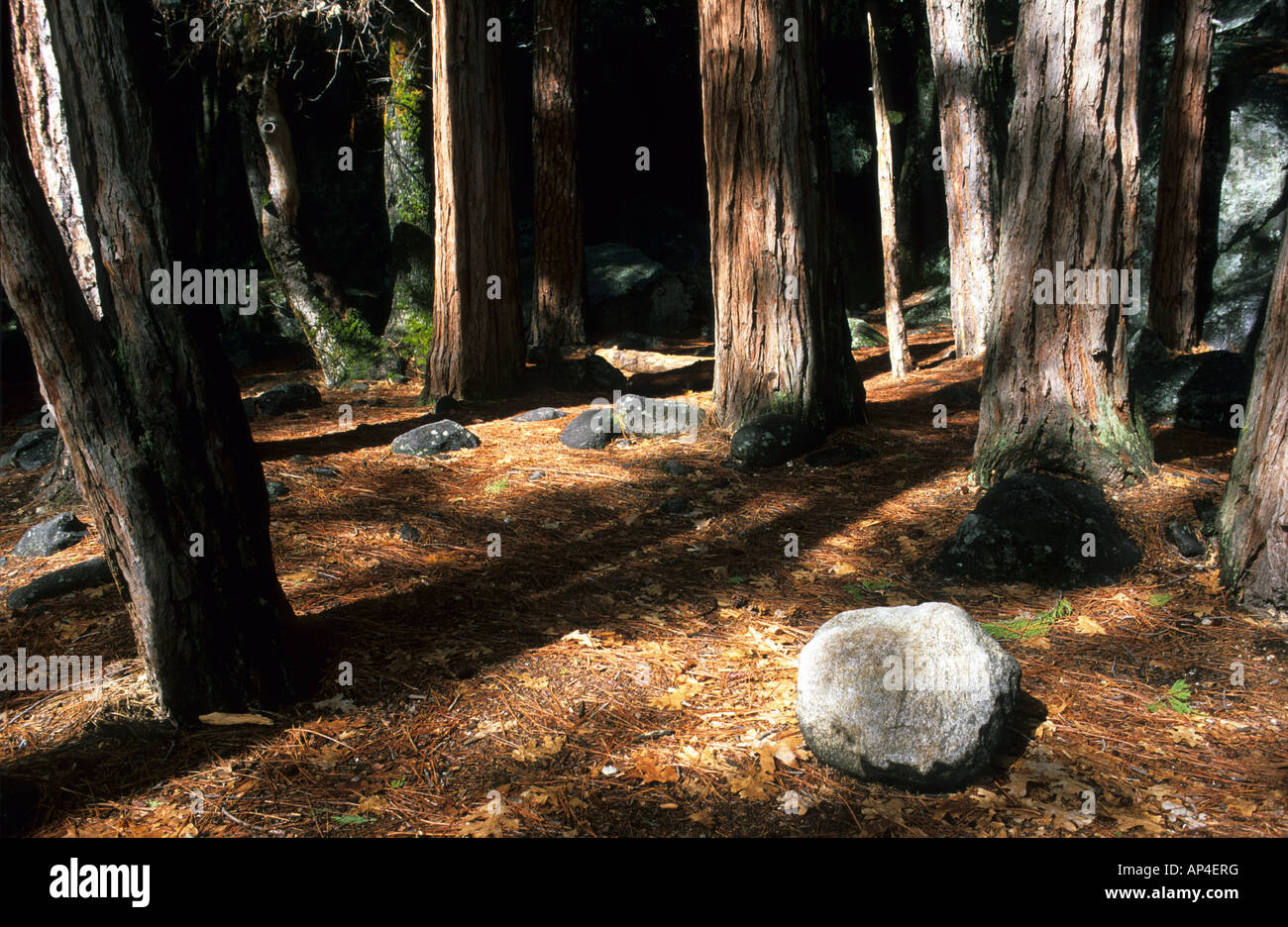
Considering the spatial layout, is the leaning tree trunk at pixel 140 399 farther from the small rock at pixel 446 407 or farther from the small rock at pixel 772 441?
the small rock at pixel 446 407

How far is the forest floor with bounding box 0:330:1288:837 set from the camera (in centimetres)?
284

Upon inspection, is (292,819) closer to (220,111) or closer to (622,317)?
(220,111)

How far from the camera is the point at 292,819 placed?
9.24ft

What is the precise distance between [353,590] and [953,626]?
2.84 meters

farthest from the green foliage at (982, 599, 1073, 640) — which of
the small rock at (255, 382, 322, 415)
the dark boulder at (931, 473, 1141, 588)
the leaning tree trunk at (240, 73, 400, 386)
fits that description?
the leaning tree trunk at (240, 73, 400, 386)

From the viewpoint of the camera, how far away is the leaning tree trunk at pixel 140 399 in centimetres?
283

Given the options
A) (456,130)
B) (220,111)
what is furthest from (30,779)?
(220,111)

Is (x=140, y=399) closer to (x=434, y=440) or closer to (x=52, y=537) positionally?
(x=52, y=537)

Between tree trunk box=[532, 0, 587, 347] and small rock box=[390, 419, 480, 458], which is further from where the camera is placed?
tree trunk box=[532, 0, 587, 347]

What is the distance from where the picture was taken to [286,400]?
835 cm

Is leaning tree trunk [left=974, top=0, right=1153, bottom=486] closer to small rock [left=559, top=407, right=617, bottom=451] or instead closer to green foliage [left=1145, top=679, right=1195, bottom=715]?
green foliage [left=1145, top=679, right=1195, bottom=715]

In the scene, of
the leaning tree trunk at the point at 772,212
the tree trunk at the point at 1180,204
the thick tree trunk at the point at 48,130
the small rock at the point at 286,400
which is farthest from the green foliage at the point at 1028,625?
the small rock at the point at 286,400

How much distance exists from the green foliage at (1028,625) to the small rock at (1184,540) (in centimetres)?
75

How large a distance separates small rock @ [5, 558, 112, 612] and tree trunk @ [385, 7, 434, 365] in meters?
5.54
